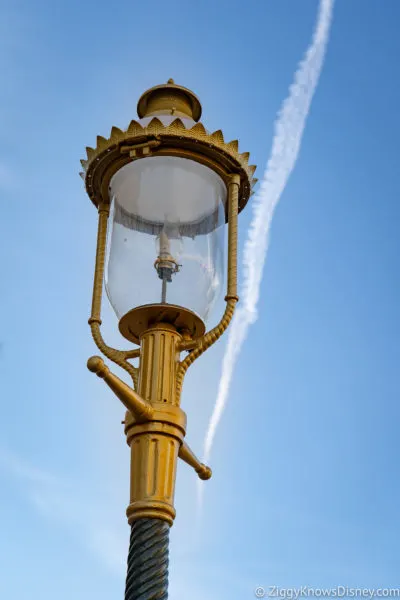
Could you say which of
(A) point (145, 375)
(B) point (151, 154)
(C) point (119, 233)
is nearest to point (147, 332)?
(A) point (145, 375)

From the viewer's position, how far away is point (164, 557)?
3715 mm

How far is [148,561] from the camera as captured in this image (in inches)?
144

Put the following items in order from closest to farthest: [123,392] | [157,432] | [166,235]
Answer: [123,392], [157,432], [166,235]

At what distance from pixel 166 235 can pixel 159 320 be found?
0.48 meters

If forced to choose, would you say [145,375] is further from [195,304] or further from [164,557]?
[164,557]

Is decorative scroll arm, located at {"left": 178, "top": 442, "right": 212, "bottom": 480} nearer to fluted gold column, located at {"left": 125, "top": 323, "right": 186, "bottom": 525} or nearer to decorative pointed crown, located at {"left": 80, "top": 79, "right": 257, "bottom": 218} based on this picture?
fluted gold column, located at {"left": 125, "top": 323, "right": 186, "bottom": 525}

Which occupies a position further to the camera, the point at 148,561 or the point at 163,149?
the point at 163,149

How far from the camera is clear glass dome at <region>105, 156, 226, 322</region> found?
4.40m

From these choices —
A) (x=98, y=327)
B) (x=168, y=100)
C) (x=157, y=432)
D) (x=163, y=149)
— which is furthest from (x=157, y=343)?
(x=168, y=100)

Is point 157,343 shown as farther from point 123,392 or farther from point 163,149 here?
point 163,149

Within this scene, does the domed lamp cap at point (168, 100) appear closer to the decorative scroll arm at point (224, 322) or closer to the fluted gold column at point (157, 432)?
the decorative scroll arm at point (224, 322)

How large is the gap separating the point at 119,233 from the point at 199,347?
0.81 m

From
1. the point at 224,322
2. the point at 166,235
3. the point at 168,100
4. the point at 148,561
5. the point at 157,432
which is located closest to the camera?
the point at 148,561

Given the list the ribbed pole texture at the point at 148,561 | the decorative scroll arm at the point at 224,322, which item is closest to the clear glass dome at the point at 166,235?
the decorative scroll arm at the point at 224,322
